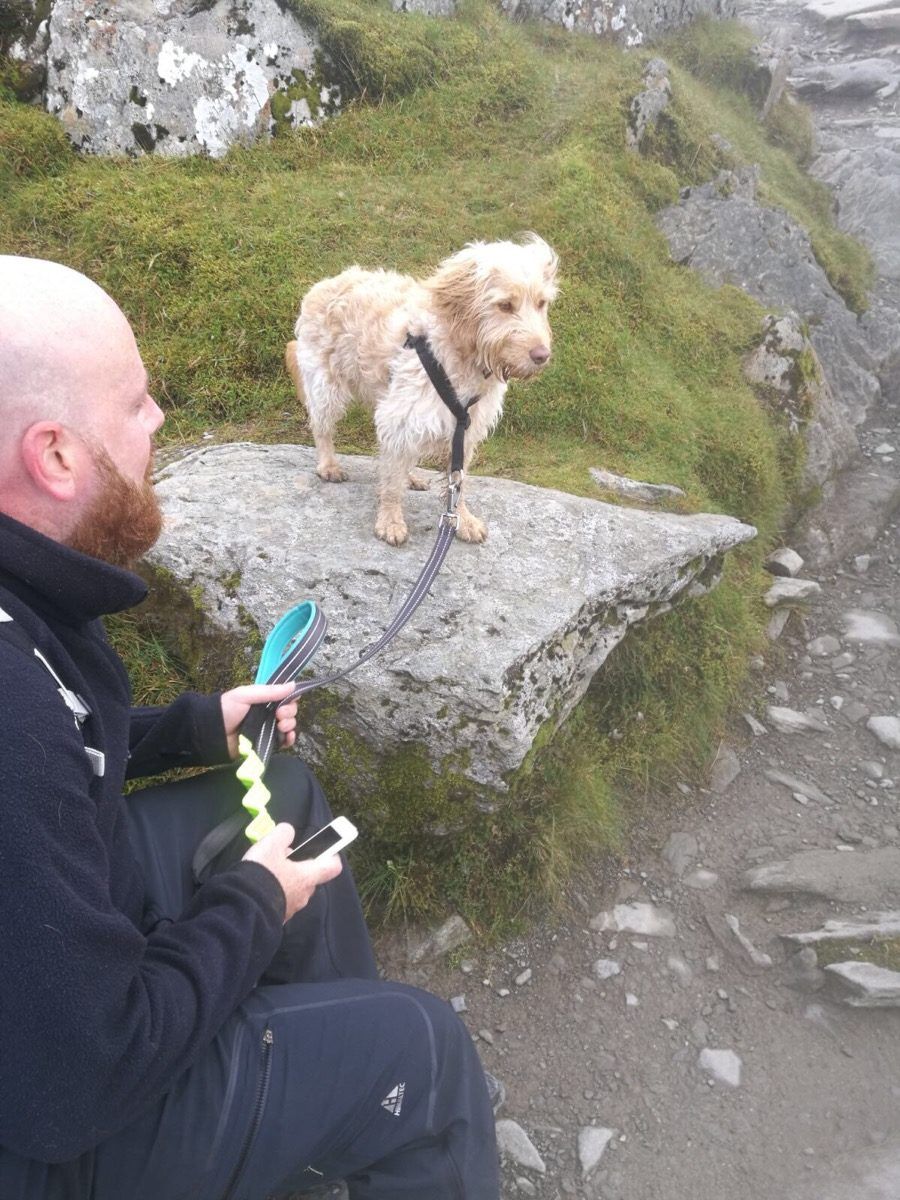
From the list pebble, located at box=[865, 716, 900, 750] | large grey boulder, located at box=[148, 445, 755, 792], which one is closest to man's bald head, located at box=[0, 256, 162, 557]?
large grey boulder, located at box=[148, 445, 755, 792]

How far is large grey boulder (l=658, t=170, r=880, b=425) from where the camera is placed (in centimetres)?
964

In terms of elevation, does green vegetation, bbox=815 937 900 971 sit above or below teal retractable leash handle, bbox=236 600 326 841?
below

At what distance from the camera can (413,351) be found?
4.78 meters

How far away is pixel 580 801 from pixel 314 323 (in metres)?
3.59

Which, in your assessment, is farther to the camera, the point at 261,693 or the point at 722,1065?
the point at 722,1065

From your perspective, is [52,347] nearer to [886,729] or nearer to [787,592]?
[886,729]

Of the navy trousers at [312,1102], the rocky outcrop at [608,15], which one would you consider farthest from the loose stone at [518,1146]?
the rocky outcrop at [608,15]

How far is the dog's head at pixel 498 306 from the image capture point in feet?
14.2

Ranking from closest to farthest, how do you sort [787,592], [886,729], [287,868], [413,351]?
[287,868], [413,351], [886,729], [787,592]

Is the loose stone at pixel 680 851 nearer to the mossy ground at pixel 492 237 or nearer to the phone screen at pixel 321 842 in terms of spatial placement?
the mossy ground at pixel 492 237

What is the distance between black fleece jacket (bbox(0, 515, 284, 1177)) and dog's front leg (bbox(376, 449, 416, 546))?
276 cm

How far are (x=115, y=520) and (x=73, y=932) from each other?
1.05 metres

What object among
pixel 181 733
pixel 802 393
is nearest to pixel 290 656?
pixel 181 733

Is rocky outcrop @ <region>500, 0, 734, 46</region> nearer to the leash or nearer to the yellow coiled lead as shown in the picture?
the leash
